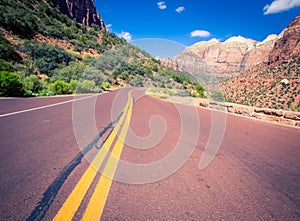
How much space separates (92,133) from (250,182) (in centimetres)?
384

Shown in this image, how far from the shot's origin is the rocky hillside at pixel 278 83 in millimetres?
46631

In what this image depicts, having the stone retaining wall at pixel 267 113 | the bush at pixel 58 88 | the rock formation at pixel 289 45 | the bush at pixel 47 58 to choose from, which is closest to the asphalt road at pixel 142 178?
the stone retaining wall at pixel 267 113

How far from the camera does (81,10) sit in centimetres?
8275

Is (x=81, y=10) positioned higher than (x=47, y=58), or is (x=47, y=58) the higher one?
(x=81, y=10)

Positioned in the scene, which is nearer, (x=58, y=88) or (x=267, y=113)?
(x=267, y=113)

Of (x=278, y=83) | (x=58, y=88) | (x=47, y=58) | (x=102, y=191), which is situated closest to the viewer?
(x=102, y=191)

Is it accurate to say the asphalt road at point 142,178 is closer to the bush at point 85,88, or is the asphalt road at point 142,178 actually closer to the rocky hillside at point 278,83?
the bush at point 85,88

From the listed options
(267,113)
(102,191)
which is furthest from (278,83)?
(102,191)

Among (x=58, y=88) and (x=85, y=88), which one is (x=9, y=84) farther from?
(x=85, y=88)

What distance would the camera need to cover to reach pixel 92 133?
16.2ft

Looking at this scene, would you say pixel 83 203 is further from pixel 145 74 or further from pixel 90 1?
pixel 90 1

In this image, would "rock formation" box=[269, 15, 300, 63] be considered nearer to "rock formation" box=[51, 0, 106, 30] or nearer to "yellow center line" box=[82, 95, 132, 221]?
"yellow center line" box=[82, 95, 132, 221]

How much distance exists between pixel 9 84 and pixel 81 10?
85677 millimetres

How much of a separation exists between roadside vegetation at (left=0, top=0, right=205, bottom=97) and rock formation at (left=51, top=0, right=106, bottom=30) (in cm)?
861
